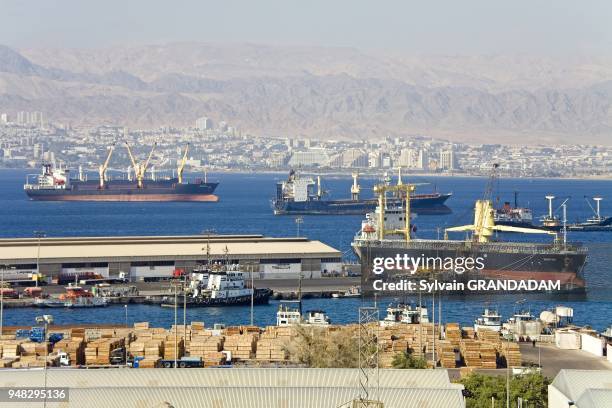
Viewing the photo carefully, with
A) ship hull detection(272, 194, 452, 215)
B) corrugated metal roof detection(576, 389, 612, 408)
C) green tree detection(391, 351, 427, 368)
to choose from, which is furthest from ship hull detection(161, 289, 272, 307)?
ship hull detection(272, 194, 452, 215)

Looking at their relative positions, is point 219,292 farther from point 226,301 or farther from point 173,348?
point 173,348

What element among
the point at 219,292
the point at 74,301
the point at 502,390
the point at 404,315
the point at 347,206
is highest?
the point at 347,206

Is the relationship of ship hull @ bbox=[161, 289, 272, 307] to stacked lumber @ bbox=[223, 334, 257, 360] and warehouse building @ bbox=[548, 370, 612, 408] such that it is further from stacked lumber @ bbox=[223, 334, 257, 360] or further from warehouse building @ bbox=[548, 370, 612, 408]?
warehouse building @ bbox=[548, 370, 612, 408]

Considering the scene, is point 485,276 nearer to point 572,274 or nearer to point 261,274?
point 572,274

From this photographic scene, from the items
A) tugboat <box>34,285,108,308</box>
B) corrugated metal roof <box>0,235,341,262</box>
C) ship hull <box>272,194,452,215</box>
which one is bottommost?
tugboat <box>34,285,108,308</box>

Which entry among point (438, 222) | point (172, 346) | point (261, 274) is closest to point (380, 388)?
point (172, 346)

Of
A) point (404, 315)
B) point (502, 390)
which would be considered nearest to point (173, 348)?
point (502, 390)
